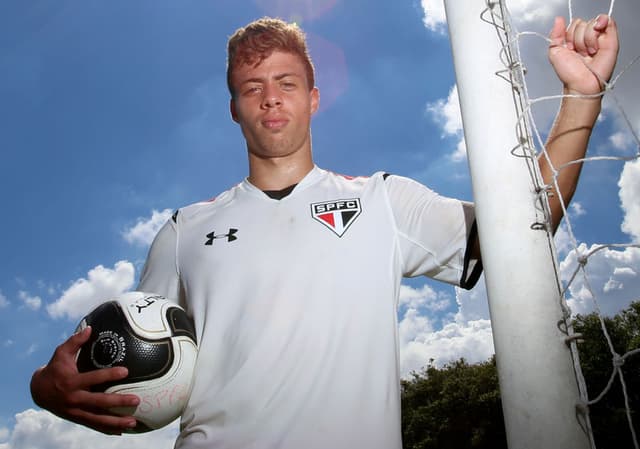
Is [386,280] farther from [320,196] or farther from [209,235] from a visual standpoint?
[209,235]

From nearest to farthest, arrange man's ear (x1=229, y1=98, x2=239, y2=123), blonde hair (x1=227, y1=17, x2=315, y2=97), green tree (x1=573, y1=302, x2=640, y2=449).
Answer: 1. blonde hair (x1=227, y1=17, x2=315, y2=97)
2. man's ear (x1=229, y1=98, x2=239, y2=123)
3. green tree (x1=573, y1=302, x2=640, y2=449)

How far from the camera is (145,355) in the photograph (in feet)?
8.00

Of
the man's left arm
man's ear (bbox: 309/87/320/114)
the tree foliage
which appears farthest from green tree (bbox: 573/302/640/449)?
the man's left arm

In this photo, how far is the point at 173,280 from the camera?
2.96 meters

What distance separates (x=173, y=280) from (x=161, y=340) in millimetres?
541

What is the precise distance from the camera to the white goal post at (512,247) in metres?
1.68

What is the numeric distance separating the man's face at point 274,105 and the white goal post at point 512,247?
1130mm

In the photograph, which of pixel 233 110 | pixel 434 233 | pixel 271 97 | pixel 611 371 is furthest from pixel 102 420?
pixel 611 371

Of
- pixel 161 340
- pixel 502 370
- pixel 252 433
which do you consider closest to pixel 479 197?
pixel 502 370

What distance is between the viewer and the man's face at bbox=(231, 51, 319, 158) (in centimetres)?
305

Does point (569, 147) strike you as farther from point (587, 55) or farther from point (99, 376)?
point (99, 376)

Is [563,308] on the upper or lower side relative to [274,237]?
lower

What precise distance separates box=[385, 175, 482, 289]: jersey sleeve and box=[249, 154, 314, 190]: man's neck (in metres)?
0.58

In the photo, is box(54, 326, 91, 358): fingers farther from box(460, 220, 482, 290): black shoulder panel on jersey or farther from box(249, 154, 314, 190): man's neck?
box(460, 220, 482, 290): black shoulder panel on jersey
